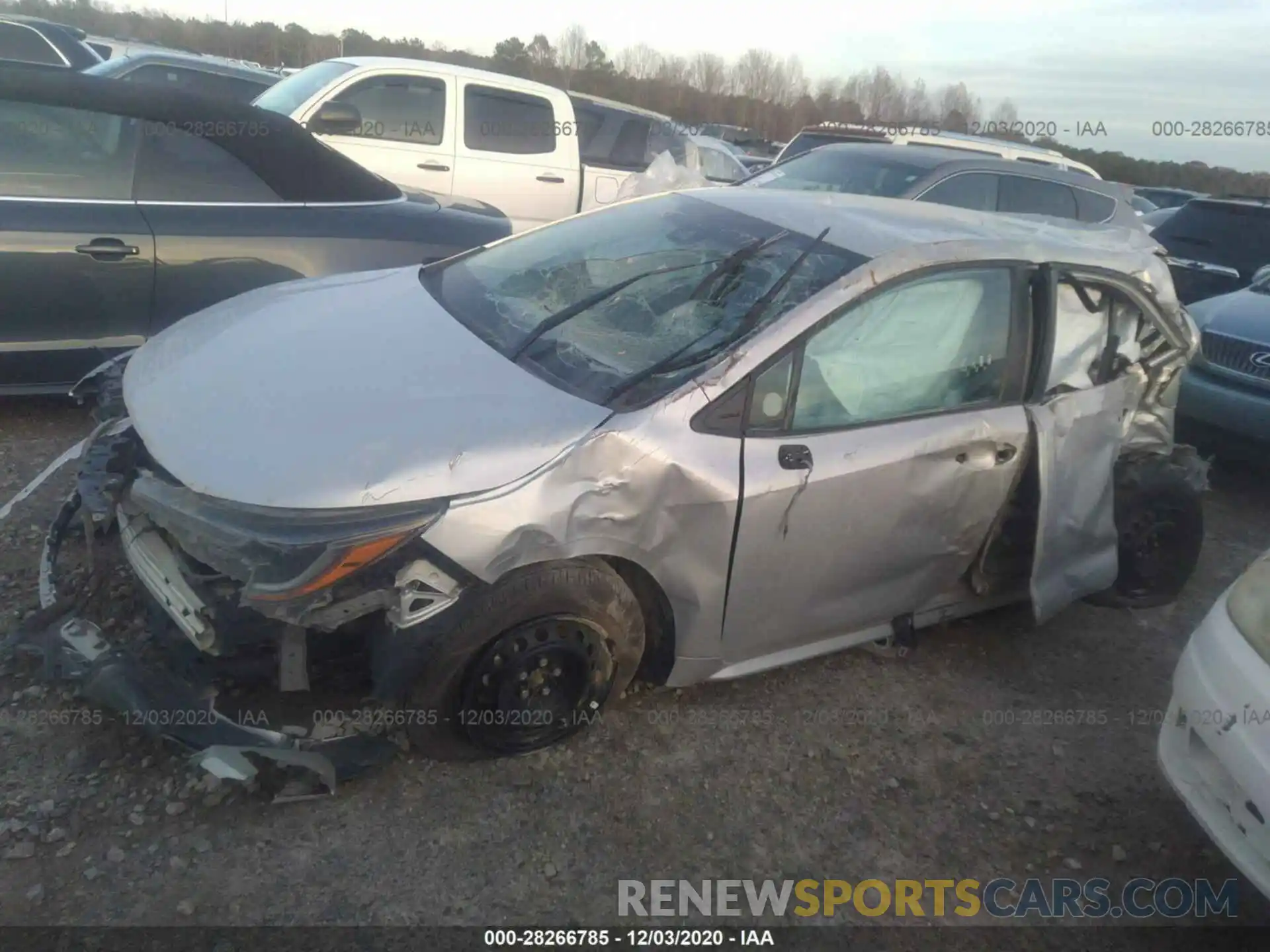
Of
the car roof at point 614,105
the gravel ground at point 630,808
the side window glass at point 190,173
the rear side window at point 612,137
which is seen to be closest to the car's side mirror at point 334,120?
the rear side window at point 612,137

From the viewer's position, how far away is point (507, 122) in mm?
8508

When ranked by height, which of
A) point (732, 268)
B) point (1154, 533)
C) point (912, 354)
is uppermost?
point (732, 268)

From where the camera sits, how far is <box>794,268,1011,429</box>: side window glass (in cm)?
300

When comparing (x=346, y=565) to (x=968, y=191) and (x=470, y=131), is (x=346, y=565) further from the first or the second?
(x=470, y=131)

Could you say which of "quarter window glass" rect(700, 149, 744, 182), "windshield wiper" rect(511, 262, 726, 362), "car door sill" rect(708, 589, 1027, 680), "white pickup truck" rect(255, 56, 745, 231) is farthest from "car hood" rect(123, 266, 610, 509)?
"quarter window glass" rect(700, 149, 744, 182)

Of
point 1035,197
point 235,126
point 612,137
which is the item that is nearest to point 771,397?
point 235,126

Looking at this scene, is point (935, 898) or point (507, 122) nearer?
point (935, 898)

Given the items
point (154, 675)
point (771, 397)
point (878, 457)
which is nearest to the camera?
point (154, 675)

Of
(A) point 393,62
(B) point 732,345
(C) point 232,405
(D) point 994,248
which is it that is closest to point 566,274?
(B) point 732,345

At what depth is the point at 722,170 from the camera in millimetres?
12172

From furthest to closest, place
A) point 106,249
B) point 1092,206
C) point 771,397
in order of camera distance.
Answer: point 1092,206 < point 106,249 < point 771,397

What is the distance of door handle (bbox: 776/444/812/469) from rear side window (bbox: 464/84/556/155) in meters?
6.28

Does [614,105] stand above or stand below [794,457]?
above

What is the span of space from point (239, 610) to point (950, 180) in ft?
20.1
